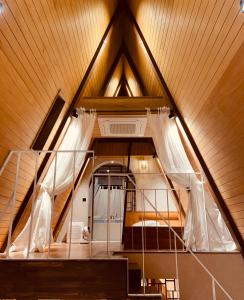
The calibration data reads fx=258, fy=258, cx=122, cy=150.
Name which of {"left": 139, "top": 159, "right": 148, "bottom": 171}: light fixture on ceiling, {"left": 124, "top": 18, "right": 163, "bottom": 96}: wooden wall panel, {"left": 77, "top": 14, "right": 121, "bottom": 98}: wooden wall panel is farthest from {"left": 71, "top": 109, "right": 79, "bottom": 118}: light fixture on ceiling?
{"left": 139, "top": 159, "right": 148, "bottom": 171}: light fixture on ceiling

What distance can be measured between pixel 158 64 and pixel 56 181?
2317mm

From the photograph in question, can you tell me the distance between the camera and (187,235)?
135 inches

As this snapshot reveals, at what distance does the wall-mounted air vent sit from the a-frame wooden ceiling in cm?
67

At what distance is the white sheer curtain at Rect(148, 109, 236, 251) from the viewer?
3.36 meters

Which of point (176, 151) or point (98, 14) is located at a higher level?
point (98, 14)

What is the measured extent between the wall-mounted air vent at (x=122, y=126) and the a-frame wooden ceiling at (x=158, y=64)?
665 millimetres

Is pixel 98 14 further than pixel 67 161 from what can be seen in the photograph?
Yes

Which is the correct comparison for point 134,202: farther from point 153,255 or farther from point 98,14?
point 98,14

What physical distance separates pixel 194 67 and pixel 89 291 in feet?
7.87

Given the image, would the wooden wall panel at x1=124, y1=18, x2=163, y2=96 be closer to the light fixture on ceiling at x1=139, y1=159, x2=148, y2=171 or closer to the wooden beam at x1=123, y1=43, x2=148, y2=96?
the wooden beam at x1=123, y1=43, x2=148, y2=96

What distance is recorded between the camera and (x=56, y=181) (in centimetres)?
342

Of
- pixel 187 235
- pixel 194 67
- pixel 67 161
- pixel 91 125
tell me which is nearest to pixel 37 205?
pixel 67 161

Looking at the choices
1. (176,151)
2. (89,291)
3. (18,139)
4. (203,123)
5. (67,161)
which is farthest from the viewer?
(176,151)

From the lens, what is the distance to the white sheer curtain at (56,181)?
10.0 feet
